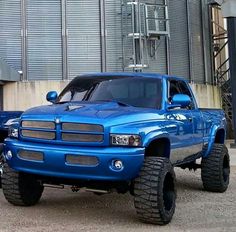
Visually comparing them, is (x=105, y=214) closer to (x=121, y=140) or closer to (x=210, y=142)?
(x=121, y=140)

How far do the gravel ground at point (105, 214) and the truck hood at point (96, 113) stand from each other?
1341mm

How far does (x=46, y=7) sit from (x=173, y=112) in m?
12.5

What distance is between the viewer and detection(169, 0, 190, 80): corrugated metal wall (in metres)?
20.3

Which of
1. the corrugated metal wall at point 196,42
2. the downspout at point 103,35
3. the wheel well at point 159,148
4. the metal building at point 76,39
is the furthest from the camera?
the corrugated metal wall at point 196,42

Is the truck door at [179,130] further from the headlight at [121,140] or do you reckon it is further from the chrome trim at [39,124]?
the chrome trim at [39,124]

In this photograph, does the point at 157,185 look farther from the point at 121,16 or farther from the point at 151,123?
the point at 121,16

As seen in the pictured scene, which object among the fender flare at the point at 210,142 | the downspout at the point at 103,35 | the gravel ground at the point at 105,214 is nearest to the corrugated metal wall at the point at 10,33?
the downspout at the point at 103,35

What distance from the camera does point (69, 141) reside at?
5961mm

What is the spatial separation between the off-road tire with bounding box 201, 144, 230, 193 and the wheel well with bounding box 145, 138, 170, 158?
88.2 inches

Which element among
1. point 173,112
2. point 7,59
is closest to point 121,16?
point 7,59

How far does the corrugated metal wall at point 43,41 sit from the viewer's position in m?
18.0

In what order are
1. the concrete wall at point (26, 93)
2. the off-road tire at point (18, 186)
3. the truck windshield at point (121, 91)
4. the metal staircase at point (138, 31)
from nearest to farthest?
the off-road tire at point (18, 186) < the truck windshield at point (121, 91) < the concrete wall at point (26, 93) < the metal staircase at point (138, 31)

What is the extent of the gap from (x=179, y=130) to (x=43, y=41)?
1201 cm

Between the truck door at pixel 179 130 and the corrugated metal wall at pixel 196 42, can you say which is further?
the corrugated metal wall at pixel 196 42
